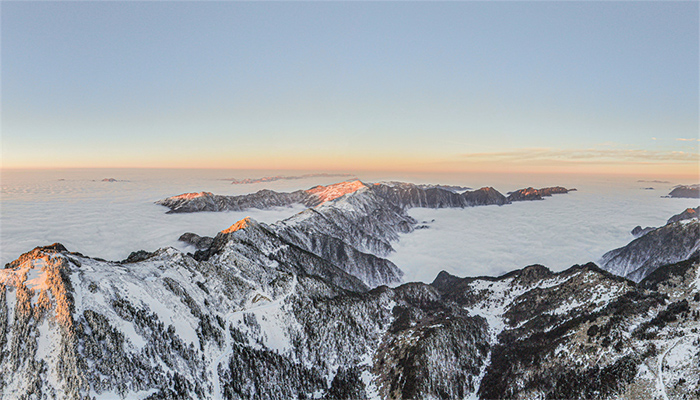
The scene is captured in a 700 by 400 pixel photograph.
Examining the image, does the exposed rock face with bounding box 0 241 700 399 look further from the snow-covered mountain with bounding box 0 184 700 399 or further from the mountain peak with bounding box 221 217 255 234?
the mountain peak with bounding box 221 217 255 234

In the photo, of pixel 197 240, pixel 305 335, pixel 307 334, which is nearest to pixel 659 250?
pixel 307 334

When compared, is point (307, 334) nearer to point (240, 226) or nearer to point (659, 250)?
point (240, 226)

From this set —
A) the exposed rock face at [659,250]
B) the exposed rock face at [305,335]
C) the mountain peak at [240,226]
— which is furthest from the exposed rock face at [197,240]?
the exposed rock face at [659,250]

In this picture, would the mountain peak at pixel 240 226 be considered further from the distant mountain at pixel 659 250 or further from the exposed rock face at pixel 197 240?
the distant mountain at pixel 659 250

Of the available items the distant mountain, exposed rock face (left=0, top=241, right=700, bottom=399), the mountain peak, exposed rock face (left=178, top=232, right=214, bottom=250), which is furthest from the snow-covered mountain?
the distant mountain

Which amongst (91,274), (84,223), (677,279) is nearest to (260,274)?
(91,274)
